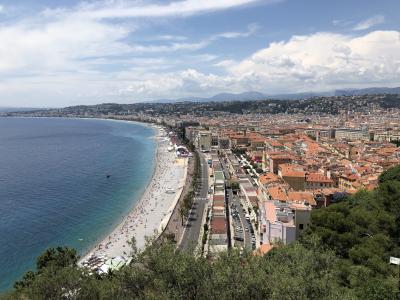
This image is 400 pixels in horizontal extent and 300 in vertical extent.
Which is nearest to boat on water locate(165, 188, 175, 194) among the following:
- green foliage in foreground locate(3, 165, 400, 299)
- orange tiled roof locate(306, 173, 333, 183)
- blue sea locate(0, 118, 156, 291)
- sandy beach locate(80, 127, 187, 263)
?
sandy beach locate(80, 127, 187, 263)

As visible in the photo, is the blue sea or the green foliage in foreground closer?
the green foliage in foreground

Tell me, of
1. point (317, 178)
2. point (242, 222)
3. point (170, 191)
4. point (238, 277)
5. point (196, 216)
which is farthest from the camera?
point (170, 191)

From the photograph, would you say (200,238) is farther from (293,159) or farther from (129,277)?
(293,159)

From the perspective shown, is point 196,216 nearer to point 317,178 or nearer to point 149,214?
point 149,214

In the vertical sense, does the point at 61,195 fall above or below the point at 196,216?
above

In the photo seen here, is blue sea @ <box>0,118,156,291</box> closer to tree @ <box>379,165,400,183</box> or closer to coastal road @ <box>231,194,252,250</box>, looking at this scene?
coastal road @ <box>231,194,252,250</box>

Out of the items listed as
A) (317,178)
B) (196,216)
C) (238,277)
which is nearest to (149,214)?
(196,216)
